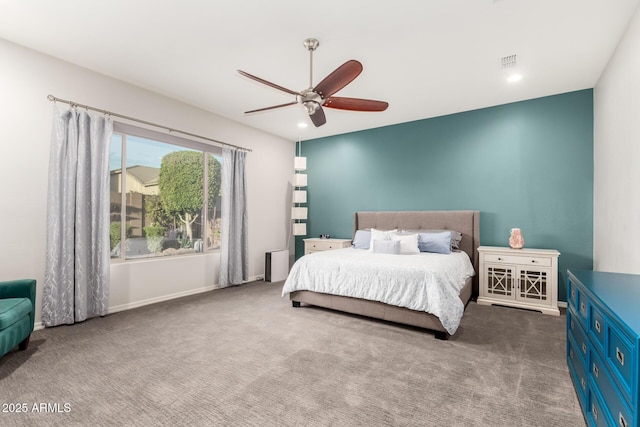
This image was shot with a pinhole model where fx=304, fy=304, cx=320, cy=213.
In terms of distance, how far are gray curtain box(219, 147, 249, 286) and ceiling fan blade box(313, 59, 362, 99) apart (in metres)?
2.74

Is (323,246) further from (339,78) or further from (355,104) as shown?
(339,78)

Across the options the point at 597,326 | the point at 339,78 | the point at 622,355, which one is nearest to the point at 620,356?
the point at 622,355

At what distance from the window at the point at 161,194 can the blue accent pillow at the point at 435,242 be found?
3.24 metres

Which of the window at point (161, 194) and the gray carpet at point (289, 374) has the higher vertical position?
the window at point (161, 194)

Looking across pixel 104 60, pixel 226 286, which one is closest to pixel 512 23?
pixel 104 60

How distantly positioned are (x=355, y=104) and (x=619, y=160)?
8.31ft

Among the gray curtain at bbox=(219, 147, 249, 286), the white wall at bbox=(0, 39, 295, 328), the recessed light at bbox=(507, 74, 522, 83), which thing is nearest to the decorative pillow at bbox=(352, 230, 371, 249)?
the gray curtain at bbox=(219, 147, 249, 286)

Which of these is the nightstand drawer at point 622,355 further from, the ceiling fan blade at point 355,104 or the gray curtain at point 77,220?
the gray curtain at point 77,220

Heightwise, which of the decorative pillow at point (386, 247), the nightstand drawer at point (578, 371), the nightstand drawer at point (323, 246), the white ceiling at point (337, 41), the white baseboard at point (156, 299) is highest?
the white ceiling at point (337, 41)

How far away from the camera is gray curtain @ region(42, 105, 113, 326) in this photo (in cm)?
311

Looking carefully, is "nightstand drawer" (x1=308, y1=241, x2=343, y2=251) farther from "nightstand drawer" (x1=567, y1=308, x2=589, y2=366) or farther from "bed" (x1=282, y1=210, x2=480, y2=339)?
"nightstand drawer" (x1=567, y1=308, x2=589, y2=366)

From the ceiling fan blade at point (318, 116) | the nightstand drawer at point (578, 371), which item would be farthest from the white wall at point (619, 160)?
the ceiling fan blade at point (318, 116)

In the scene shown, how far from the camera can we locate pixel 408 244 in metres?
4.03

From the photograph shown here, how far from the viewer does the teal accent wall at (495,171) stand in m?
3.90
